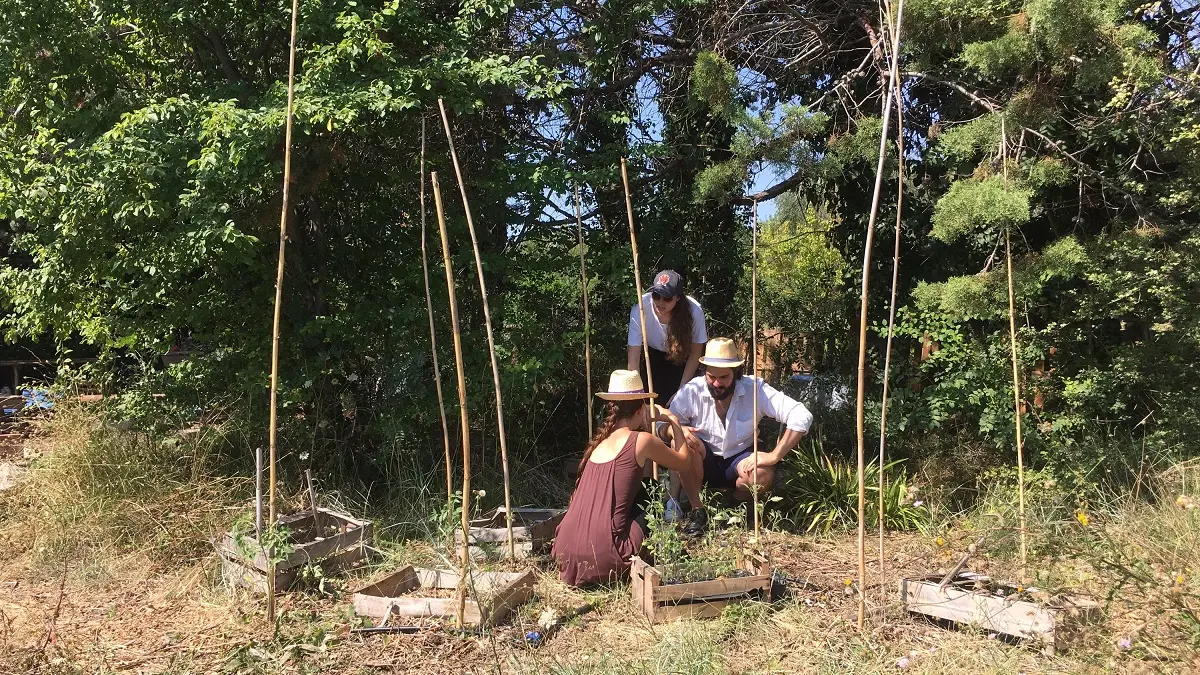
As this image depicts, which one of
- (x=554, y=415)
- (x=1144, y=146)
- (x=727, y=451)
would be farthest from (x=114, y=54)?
(x=1144, y=146)

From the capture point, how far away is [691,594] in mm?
2994

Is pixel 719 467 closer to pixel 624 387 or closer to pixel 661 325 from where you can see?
pixel 661 325

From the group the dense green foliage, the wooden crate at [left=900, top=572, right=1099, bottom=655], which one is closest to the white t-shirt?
the dense green foliage

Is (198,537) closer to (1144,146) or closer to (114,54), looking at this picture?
(114,54)

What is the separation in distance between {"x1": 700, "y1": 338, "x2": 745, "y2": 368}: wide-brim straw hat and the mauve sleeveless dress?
2.45 ft

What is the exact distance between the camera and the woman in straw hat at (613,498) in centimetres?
328

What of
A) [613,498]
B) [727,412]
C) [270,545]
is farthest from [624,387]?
[270,545]

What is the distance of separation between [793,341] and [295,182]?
3.94m

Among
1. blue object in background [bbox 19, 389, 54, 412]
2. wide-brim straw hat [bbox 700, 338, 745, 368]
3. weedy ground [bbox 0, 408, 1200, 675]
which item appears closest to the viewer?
weedy ground [bbox 0, 408, 1200, 675]

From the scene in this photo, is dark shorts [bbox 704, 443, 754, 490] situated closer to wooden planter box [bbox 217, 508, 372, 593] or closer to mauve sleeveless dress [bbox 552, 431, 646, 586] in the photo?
mauve sleeveless dress [bbox 552, 431, 646, 586]

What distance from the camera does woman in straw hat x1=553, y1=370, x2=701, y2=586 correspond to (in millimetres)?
3279

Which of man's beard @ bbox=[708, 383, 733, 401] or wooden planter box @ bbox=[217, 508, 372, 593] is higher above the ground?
man's beard @ bbox=[708, 383, 733, 401]

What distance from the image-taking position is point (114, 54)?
4.59 metres

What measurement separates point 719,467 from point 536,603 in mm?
1372
